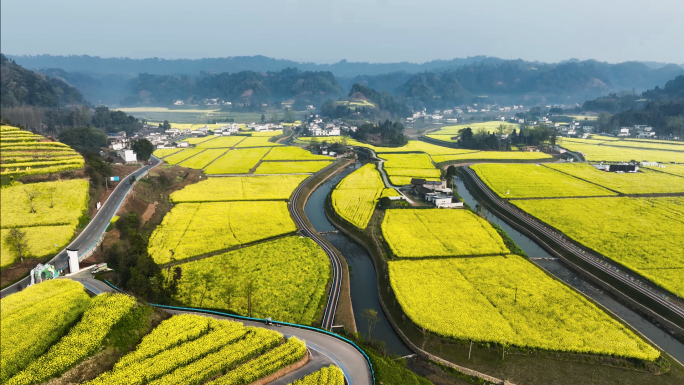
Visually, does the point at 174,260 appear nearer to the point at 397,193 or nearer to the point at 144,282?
the point at 144,282

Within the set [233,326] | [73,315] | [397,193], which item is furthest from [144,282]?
[397,193]

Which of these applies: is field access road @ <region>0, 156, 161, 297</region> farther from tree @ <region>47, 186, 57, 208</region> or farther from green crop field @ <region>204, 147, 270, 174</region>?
green crop field @ <region>204, 147, 270, 174</region>

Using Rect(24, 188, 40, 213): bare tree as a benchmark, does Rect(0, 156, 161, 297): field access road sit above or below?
below

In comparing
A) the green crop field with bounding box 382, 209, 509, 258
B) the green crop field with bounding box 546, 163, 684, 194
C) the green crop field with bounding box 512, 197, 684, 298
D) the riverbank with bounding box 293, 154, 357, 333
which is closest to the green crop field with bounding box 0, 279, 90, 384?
the riverbank with bounding box 293, 154, 357, 333

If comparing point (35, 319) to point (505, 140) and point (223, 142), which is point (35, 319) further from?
point (505, 140)

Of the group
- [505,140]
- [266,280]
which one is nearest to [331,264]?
[266,280]

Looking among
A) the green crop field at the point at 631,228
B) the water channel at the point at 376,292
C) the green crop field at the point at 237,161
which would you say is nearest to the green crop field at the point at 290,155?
the green crop field at the point at 237,161
